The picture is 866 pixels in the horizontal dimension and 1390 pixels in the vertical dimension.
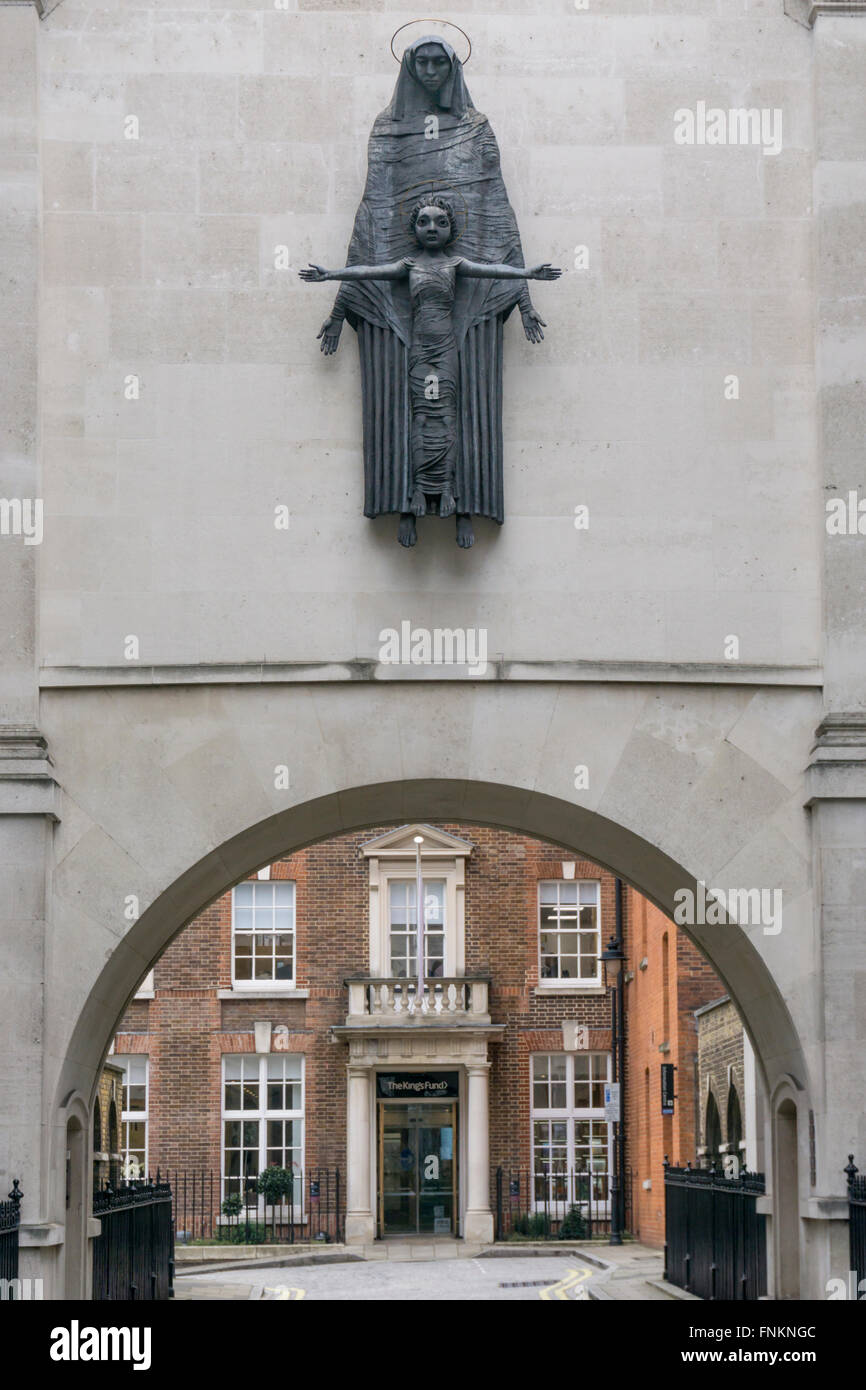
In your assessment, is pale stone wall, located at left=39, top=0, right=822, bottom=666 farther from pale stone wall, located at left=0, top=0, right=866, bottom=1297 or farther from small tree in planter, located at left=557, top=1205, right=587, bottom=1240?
small tree in planter, located at left=557, top=1205, right=587, bottom=1240

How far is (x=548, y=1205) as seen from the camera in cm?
4234

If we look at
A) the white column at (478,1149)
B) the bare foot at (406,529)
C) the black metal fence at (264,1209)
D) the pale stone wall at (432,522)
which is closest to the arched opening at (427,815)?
the pale stone wall at (432,522)

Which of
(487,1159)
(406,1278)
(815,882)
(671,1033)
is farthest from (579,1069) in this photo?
(815,882)

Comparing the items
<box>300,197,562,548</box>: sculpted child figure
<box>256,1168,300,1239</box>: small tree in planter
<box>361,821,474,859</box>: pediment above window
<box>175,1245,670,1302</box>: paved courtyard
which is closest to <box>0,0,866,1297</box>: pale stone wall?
<box>300,197,562,548</box>: sculpted child figure

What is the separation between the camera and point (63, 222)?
643 inches

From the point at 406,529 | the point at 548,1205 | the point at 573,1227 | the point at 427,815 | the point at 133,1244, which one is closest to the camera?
the point at 406,529

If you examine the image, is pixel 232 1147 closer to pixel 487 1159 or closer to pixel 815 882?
pixel 487 1159

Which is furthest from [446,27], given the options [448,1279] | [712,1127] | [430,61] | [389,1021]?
[389,1021]

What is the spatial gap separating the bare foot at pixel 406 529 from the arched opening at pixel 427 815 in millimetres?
1929

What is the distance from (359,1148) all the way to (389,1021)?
2.67 meters

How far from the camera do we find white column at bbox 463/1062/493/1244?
41.6m

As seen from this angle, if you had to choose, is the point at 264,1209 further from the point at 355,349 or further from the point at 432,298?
the point at 432,298

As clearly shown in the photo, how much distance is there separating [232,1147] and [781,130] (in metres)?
30.5

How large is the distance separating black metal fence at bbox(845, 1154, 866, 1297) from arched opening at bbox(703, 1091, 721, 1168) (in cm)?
1787
